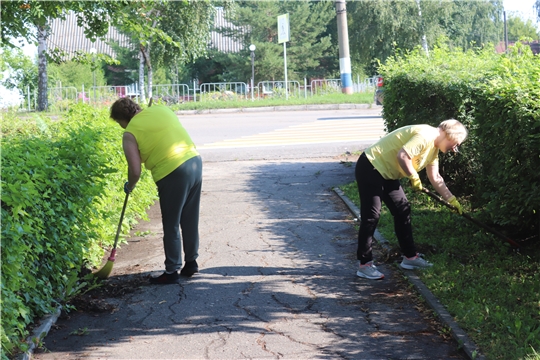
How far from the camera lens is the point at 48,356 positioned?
15.9ft

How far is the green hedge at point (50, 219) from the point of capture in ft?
14.6

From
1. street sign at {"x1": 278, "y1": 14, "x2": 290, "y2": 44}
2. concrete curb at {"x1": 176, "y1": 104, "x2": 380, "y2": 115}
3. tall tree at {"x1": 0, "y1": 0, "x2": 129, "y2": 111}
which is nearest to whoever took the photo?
tall tree at {"x1": 0, "y1": 0, "x2": 129, "y2": 111}

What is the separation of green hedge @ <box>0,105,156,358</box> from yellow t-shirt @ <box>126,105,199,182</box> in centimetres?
52

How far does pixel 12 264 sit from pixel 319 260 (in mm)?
3444

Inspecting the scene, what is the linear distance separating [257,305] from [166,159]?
1594 mm

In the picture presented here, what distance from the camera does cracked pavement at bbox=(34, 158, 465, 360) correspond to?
4930 millimetres

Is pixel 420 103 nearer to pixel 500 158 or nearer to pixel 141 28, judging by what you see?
pixel 500 158

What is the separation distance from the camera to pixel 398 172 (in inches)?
252

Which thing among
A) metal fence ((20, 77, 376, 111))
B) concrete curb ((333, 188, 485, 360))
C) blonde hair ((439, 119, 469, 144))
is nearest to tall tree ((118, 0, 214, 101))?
metal fence ((20, 77, 376, 111))

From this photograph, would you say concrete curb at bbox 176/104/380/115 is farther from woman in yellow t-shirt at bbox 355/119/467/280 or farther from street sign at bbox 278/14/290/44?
woman in yellow t-shirt at bbox 355/119/467/280

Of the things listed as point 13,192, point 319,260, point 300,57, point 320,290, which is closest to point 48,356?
point 13,192

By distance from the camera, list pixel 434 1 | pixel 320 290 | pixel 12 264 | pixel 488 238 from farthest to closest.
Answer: pixel 434 1
pixel 488 238
pixel 320 290
pixel 12 264

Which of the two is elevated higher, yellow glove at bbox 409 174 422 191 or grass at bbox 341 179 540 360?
yellow glove at bbox 409 174 422 191

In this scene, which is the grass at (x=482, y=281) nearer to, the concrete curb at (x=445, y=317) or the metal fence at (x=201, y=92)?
the concrete curb at (x=445, y=317)
